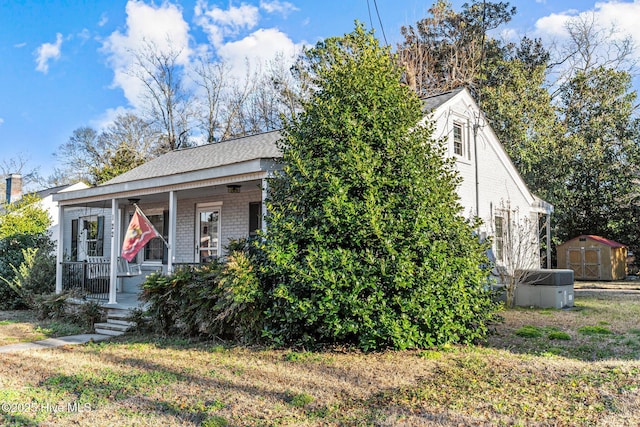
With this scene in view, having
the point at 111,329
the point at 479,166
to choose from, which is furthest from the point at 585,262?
the point at 111,329

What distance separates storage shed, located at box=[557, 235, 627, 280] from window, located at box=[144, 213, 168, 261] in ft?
59.6

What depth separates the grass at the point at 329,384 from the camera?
438cm

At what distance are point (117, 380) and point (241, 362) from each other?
1.51m

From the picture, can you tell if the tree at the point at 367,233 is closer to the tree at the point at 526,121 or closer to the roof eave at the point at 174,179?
the roof eave at the point at 174,179

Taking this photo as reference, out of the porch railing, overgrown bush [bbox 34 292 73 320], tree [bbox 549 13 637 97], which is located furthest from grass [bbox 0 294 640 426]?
tree [bbox 549 13 637 97]

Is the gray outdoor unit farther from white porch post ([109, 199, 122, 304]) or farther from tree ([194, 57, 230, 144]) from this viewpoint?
tree ([194, 57, 230, 144])

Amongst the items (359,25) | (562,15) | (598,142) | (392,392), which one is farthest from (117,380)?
(562,15)

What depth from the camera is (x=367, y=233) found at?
6.52 m

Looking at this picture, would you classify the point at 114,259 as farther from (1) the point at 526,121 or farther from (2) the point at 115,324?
(1) the point at 526,121

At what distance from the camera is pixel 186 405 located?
15.6 ft

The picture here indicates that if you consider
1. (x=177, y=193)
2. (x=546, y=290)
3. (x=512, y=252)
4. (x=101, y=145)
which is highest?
(x=101, y=145)

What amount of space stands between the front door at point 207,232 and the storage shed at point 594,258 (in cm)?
1728

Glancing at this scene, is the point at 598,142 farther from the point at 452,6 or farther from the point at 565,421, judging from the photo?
the point at 565,421

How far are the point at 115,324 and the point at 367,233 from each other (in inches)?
223
